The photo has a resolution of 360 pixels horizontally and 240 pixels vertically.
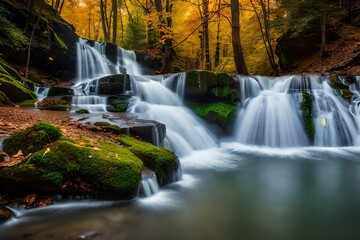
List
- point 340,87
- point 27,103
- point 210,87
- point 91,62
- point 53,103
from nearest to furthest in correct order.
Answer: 1. point 27,103
2. point 53,103
3. point 210,87
4. point 340,87
5. point 91,62

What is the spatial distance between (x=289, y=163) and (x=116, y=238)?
16.4 ft

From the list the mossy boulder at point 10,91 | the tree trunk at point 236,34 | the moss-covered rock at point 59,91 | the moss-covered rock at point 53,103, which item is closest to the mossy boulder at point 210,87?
the tree trunk at point 236,34

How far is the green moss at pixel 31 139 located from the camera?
3.64m

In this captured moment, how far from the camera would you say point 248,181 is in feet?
17.2

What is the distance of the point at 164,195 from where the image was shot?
4.09m

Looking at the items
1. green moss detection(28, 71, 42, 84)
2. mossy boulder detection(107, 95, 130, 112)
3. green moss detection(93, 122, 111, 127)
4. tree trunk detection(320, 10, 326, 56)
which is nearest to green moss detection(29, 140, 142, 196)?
green moss detection(93, 122, 111, 127)

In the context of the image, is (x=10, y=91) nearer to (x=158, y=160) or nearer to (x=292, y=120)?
(x=158, y=160)

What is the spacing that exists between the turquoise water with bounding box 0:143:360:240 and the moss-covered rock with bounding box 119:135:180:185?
192 mm

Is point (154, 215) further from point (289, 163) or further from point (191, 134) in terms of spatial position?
point (191, 134)

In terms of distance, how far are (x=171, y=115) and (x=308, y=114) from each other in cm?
445

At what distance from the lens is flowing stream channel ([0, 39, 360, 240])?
123 inches

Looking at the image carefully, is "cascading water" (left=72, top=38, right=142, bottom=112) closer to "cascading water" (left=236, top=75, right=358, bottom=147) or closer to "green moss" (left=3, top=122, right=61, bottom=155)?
"cascading water" (left=236, top=75, right=358, bottom=147)

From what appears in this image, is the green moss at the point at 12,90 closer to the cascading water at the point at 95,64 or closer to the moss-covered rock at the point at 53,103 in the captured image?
the moss-covered rock at the point at 53,103

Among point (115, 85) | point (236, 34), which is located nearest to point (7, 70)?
point (115, 85)
